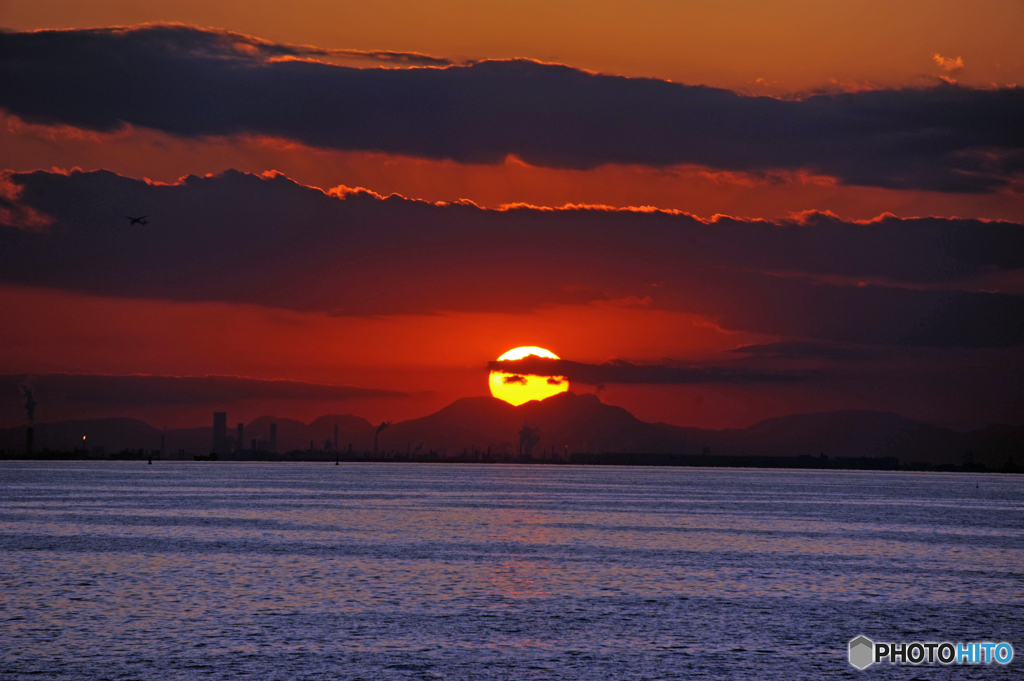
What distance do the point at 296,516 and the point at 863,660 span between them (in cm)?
10458

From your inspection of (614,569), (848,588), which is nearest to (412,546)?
(614,569)

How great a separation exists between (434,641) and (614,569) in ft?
102

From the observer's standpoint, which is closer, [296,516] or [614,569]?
[614,569]

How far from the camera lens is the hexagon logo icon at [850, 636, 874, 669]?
133ft

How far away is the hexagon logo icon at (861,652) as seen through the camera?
40.4 m

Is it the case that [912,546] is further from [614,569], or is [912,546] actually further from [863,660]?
[863,660]

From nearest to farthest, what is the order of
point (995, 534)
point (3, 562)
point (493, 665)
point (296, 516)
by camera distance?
Result: point (493, 665) → point (3, 562) → point (995, 534) → point (296, 516)

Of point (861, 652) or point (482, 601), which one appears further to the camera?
point (482, 601)

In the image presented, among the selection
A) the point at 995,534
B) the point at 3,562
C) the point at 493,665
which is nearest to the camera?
the point at 493,665

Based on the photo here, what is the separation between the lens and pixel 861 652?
140 feet

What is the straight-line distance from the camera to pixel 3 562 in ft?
230

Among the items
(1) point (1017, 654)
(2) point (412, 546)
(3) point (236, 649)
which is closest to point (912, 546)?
(2) point (412, 546)

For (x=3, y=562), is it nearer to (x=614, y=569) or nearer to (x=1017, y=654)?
(x=614, y=569)

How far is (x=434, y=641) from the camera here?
42969 mm
